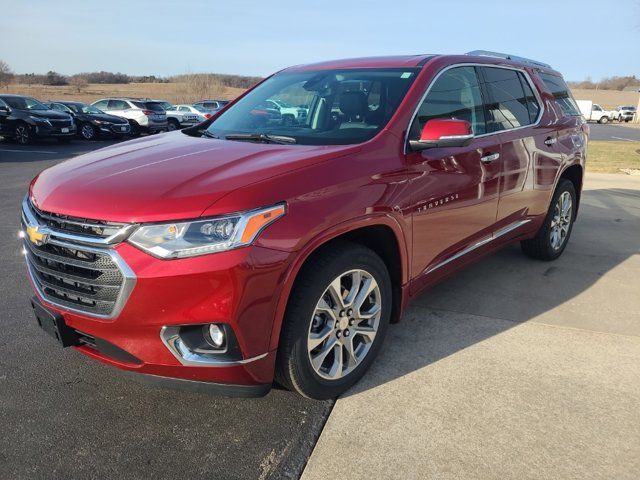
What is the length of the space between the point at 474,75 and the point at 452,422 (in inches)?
99.2

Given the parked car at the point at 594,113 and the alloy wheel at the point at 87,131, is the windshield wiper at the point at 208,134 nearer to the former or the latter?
the alloy wheel at the point at 87,131

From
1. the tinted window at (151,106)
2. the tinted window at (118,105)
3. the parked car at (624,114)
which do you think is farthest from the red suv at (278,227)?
the parked car at (624,114)

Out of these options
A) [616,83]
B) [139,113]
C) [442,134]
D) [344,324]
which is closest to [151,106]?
[139,113]

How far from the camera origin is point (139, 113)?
73.6 ft

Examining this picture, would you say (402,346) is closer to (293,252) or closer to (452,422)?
(452,422)

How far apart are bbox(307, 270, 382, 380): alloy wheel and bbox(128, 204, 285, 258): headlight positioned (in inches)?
24.1

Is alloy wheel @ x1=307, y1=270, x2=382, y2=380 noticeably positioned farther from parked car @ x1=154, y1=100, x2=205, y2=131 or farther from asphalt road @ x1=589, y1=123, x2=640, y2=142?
asphalt road @ x1=589, y1=123, x2=640, y2=142

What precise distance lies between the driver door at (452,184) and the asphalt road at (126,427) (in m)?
1.18

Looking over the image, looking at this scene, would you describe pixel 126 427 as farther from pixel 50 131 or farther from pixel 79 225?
pixel 50 131

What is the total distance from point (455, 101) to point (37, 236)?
2.73 meters

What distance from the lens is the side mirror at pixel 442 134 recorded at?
299cm

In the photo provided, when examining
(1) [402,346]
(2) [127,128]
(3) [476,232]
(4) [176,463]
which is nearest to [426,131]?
(3) [476,232]

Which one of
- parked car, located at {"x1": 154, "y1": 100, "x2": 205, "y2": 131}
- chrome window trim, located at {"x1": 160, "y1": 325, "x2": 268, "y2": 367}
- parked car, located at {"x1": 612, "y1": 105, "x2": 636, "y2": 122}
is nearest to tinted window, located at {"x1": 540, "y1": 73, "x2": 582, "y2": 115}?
chrome window trim, located at {"x1": 160, "y1": 325, "x2": 268, "y2": 367}

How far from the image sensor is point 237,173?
247cm
